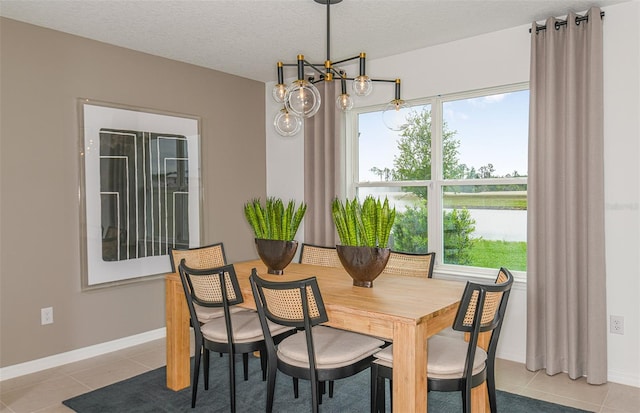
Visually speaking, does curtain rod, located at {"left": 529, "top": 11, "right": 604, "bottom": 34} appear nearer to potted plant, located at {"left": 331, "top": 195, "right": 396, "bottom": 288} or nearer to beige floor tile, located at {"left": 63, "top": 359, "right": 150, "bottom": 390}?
potted plant, located at {"left": 331, "top": 195, "right": 396, "bottom": 288}

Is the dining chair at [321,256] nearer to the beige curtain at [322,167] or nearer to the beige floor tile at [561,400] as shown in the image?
the beige curtain at [322,167]

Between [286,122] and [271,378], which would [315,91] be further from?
[271,378]

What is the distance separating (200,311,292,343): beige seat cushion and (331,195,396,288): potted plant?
0.60 metres

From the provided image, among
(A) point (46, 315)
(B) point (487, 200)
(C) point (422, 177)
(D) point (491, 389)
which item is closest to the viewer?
(D) point (491, 389)

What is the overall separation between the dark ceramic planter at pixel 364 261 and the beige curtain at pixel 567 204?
4.82 feet

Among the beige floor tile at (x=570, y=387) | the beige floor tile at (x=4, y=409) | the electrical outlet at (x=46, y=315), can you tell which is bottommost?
the beige floor tile at (x=4, y=409)

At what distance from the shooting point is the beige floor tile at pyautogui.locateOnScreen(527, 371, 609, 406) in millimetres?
2953

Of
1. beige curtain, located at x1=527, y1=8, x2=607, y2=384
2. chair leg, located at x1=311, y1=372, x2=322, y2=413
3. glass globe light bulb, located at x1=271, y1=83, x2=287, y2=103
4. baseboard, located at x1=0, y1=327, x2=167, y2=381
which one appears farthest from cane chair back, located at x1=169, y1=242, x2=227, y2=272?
beige curtain, located at x1=527, y1=8, x2=607, y2=384

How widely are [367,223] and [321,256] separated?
44.1 inches

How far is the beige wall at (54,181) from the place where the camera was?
3387 millimetres

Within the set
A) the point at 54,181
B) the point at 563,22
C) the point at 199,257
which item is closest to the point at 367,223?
the point at 199,257

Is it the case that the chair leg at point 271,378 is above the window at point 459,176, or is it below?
below

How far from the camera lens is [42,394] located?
10.1 feet

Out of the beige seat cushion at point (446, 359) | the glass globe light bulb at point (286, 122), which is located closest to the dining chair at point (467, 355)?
the beige seat cushion at point (446, 359)
